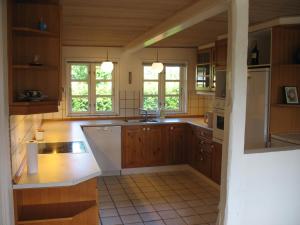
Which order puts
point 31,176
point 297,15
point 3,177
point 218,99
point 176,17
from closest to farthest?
point 3,177 < point 31,176 < point 176,17 < point 297,15 < point 218,99

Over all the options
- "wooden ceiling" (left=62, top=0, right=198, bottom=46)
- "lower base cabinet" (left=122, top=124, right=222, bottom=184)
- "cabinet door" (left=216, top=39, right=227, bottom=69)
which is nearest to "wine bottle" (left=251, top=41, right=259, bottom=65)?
"cabinet door" (left=216, top=39, right=227, bottom=69)

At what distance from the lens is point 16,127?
2586 mm

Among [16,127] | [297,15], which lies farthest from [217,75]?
[16,127]

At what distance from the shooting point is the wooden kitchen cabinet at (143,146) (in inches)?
212

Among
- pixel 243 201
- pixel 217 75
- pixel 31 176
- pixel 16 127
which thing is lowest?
pixel 243 201

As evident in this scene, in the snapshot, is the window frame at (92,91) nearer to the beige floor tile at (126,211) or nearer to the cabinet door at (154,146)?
the cabinet door at (154,146)

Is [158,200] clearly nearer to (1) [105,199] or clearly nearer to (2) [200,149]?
(1) [105,199]

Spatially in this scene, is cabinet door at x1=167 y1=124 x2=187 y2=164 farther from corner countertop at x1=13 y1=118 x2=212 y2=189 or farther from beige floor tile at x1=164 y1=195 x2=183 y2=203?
corner countertop at x1=13 y1=118 x2=212 y2=189

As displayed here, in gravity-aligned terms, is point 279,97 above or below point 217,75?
below

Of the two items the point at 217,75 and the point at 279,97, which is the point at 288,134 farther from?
the point at 217,75

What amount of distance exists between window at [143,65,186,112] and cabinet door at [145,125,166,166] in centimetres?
74

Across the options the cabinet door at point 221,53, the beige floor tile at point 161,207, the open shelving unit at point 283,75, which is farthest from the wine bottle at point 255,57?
the beige floor tile at point 161,207

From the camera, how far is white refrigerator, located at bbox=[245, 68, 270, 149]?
3.74 meters

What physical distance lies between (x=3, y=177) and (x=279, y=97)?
3.08m
